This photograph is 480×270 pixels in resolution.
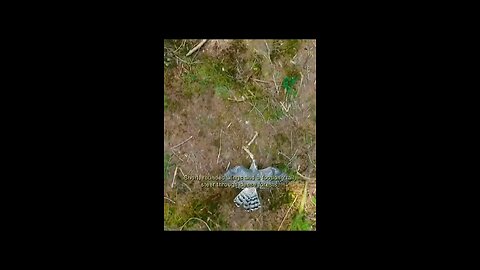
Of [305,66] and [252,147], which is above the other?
[305,66]

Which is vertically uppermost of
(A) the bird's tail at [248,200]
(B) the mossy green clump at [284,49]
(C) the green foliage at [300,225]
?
(B) the mossy green clump at [284,49]

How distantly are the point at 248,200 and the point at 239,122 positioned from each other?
19.8 inches

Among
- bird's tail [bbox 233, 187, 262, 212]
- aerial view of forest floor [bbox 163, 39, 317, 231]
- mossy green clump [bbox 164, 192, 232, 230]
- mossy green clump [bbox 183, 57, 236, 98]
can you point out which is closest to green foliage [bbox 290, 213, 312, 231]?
aerial view of forest floor [bbox 163, 39, 317, 231]

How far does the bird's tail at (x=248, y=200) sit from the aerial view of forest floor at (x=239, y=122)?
3 centimetres

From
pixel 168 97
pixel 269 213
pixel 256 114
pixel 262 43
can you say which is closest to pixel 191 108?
pixel 168 97

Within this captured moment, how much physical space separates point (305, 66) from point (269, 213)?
97 cm

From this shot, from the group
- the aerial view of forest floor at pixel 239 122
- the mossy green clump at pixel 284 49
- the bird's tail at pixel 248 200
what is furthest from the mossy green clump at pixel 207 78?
the bird's tail at pixel 248 200

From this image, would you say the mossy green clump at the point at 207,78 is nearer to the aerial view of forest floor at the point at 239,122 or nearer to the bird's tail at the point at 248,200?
the aerial view of forest floor at the point at 239,122

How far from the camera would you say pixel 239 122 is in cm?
288

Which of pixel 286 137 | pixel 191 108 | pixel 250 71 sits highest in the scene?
pixel 250 71

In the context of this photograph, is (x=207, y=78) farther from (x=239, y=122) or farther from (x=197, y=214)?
(x=197, y=214)

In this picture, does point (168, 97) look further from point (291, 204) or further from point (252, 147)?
point (291, 204)

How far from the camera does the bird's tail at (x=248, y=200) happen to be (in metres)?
2.85
